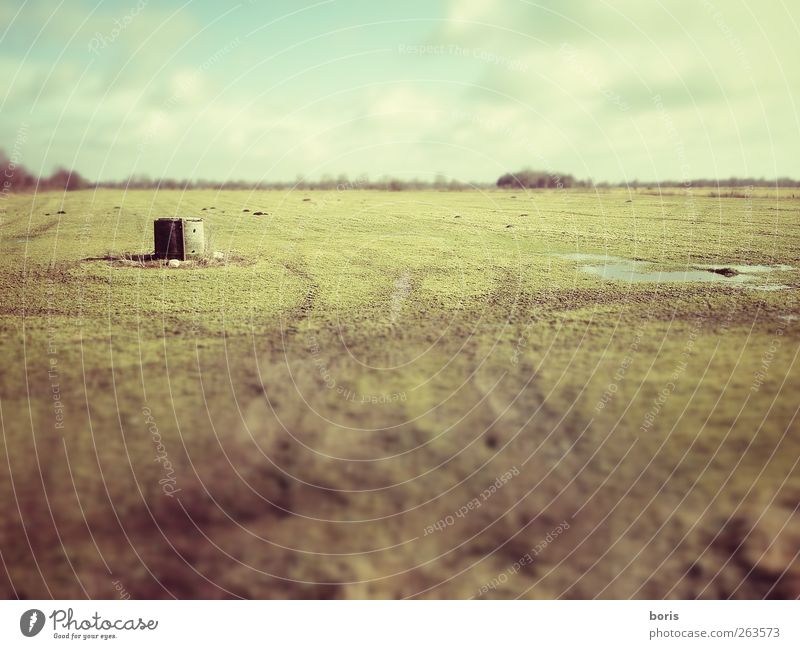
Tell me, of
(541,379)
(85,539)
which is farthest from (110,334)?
(541,379)

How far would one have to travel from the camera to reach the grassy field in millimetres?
6211

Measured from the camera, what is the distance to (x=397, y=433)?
8344 millimetres

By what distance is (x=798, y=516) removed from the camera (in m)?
6.80

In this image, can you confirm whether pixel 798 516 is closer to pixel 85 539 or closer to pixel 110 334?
pixel 85 539

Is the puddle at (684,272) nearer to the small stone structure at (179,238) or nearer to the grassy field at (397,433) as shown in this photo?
the grassy field at (397,433)

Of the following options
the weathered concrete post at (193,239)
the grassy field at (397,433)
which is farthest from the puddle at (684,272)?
the weathered concrete post at (193,239)

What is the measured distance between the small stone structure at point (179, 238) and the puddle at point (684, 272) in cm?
1048

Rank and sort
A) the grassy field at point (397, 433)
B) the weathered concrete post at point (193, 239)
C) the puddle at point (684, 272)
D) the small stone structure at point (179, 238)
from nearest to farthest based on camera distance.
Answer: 1. the grassy field at point (397, 433)
2. the puddle at point (684, 272)
3. the small stone structure at point (179, 238)
4. the weathered concrete post at point (193, 239)

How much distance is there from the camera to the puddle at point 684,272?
14757 mm

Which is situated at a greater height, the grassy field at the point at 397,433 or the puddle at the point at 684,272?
the puddle at the point at 684,272

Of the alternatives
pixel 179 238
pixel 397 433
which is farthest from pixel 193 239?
pixel 397 433

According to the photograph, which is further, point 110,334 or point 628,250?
point 628,250

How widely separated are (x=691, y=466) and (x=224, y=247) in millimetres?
Result: 15286

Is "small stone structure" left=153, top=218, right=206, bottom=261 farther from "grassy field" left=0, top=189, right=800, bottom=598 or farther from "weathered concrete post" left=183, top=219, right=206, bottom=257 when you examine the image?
"grassy field" left=0, top=189, right=800, bottom=598
